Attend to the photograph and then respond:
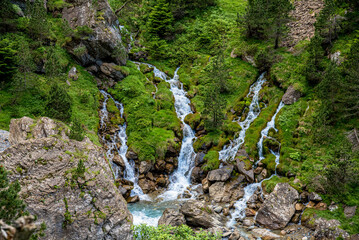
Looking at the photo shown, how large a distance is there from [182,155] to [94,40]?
2077 cm

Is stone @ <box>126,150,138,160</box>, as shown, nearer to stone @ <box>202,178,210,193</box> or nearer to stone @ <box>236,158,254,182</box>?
stone @ <box>202,178,210,193</box>

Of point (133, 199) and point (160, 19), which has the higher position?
point (160, 19)

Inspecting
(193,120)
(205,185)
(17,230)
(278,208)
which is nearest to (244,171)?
(205,185)

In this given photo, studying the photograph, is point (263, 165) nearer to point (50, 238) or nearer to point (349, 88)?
point (349, 88)

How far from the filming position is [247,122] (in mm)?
27859

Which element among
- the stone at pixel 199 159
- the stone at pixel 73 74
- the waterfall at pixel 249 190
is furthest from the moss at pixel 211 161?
the stone at pixel 73 74

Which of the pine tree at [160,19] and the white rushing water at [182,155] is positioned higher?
the pine tree at [160,19]

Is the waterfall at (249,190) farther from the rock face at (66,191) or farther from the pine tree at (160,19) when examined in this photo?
the pine tree at (160,19)

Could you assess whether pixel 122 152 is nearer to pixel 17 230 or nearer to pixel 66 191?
pixel 66 191

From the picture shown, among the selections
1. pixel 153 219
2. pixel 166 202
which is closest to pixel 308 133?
pixel 166 202

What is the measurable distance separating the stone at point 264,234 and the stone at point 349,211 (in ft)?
17.0

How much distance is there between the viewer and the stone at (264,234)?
1609cm

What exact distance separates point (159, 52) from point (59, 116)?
24.9 meters

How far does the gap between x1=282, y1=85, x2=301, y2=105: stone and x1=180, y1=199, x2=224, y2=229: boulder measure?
17.1m
